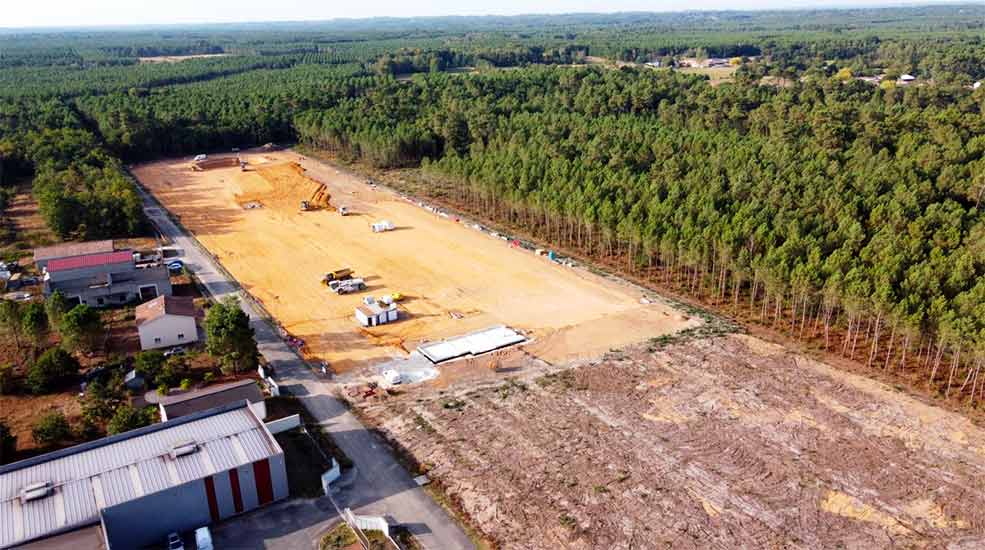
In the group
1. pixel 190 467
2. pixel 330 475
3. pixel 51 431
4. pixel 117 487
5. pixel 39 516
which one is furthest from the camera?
pixel 51 431

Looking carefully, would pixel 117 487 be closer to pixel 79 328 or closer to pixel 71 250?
pixel 79 328

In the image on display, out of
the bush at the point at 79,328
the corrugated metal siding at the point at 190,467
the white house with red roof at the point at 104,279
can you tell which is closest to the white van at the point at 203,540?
the corrugated metal siding at the point at 190,467

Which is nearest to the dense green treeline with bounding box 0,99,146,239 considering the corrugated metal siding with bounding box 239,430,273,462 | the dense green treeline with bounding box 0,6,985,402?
the dense green treeline with bounding box 0,6,985,402

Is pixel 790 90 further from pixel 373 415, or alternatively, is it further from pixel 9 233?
pixel 9 233

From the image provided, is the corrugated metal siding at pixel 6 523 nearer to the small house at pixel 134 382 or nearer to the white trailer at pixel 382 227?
the small house at pixel 134 382

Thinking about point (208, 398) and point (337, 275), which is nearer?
point (208, 398)

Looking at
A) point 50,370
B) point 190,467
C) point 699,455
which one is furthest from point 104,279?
point 699,455
